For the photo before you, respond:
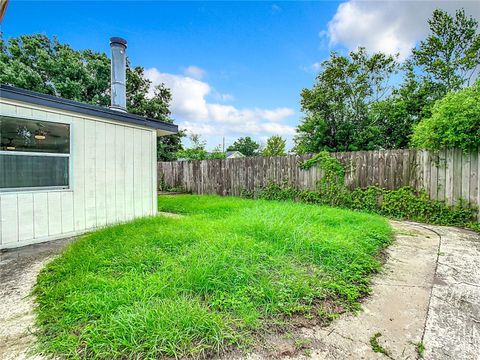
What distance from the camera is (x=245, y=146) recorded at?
46.1 meters

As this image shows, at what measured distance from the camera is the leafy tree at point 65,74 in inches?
524

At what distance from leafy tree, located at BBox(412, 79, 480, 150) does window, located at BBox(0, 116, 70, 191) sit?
664 cm

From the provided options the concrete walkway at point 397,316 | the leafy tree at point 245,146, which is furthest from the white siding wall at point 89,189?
the leafy tree at point 245,146

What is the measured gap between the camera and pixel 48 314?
170 cm

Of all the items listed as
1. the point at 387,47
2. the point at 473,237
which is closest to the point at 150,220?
the point at 473,237

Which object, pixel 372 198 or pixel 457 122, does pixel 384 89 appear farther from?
pixel 457 122

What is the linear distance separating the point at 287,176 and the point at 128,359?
20.6ft

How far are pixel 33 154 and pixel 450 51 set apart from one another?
16829 millimetres

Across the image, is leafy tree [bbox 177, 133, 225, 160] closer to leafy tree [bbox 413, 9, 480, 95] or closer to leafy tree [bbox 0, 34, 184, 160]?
leafy tree [bbox 0, 34, 184, 160]

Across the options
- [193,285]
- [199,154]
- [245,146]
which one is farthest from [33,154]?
[245,146]

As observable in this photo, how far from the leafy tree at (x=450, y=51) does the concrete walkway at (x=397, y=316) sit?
12891 millimetres

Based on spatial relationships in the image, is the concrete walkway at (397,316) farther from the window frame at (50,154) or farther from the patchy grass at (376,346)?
the window frame at (50,154)

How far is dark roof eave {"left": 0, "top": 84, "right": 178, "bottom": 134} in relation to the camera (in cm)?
329

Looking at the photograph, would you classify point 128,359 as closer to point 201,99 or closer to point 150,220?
point 150,220
